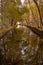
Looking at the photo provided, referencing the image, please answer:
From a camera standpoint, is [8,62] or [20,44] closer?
[8,62]

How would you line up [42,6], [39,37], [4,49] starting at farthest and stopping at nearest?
[42,6]
[39,37]
[4,49]

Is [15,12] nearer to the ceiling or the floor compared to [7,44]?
nearer to the ceiling

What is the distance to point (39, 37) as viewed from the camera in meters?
6.20

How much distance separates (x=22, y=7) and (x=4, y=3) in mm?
893

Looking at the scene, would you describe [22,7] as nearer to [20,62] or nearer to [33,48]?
[33,48]

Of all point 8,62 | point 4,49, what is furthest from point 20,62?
point 4,49

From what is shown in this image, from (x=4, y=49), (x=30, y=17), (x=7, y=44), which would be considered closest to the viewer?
(x=4, y=49)

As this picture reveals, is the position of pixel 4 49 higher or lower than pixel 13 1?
lower

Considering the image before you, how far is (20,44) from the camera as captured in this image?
219 inches

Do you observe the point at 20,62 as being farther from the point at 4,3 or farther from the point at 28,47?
the point at 4,3

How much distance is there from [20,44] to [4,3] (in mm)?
4335

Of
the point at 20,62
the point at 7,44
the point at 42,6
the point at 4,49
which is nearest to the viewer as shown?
the point at 20,62

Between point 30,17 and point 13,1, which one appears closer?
point 13,1

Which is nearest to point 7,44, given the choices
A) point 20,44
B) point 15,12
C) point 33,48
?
point 20,44
